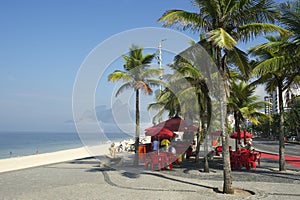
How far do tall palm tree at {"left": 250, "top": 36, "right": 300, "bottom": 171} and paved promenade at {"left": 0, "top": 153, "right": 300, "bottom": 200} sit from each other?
278 cm

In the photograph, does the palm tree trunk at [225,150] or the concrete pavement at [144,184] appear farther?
the palm tree trunk at [225,150]

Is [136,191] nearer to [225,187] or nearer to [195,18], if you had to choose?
[225,187]

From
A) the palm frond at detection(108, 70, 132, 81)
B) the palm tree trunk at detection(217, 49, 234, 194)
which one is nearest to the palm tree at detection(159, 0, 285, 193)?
the palm tree trunk at detection(217, 49, 234, 194)

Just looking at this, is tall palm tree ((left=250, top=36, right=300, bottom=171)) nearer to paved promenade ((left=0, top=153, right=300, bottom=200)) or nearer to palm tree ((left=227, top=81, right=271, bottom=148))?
paved promenade ((left=0, top=153, right=300, bottom=200))

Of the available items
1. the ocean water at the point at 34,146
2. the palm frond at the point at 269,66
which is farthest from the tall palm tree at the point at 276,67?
the ocean water at the point at 34,146

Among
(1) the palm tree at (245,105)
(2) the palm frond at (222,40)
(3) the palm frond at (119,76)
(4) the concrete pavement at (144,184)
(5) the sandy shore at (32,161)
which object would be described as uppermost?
(3) the palm frond at (119,76)

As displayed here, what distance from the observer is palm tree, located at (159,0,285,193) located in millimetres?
8906

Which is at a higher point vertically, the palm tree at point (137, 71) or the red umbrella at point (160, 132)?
the palm tree at point (137, 71)

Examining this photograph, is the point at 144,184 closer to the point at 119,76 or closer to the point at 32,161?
the point at 119,76

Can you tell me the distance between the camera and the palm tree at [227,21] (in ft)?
29.2

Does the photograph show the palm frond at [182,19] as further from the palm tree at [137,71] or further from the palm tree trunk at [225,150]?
the palm tree at [137,71]

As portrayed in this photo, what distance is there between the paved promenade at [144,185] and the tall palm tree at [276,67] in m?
2.78

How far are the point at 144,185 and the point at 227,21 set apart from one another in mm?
6212

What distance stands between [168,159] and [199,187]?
4798 mm
